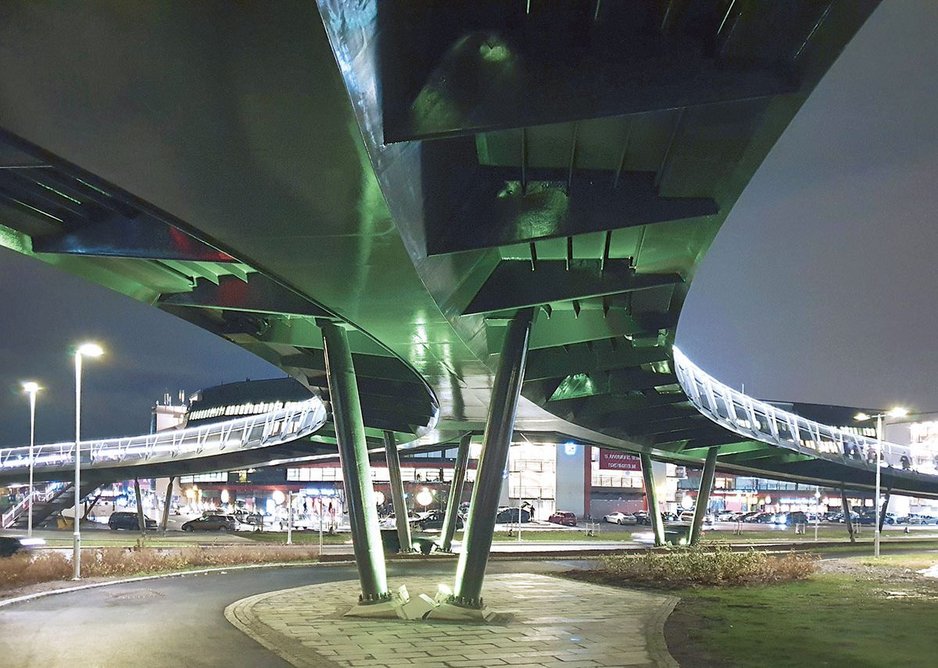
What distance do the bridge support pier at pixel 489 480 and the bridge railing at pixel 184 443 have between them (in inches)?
1008

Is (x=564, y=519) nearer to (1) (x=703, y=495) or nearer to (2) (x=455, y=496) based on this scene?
(1) (x=703, y=495)

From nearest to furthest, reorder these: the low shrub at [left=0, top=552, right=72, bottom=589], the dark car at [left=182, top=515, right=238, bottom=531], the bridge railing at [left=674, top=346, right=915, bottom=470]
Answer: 1. the low shrub at [left=0, top=552, right=72, bottom=589]
2. the bridge railing at [left=674, top=346, right=915, bottom=470]
3. the dark car at [left=182, top=515, right=238, bottom=531]

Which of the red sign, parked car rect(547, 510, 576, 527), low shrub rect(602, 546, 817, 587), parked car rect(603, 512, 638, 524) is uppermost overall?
the red sign

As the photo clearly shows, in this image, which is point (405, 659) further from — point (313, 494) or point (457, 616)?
point (313, 494)

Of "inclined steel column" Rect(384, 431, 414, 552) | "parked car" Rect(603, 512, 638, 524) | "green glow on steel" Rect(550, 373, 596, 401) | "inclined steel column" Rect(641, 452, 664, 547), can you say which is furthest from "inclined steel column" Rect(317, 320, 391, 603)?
"parked car" Rect(603, 512, 638, 524)

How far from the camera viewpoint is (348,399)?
754 inches

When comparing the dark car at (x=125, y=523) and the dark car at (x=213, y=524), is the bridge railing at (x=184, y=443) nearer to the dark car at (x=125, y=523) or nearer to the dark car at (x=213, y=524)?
the dark car at (x=125, y=523)

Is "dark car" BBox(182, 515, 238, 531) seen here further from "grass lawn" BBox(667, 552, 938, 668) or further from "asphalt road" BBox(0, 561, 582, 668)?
"grass lawn" BBox(667, 552, 938, 668)

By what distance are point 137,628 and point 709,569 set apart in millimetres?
16166

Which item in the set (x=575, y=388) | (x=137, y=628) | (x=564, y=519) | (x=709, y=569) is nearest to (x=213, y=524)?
(x=564, y=519)

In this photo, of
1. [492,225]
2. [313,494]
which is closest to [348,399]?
[492,225]

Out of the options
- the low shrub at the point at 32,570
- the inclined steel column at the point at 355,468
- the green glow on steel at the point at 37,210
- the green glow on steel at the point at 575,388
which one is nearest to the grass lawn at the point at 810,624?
the inclined steel column at the point at 355,468

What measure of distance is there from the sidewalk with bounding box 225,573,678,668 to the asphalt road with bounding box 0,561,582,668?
614 mm

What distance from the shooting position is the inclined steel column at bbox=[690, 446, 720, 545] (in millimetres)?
51469
